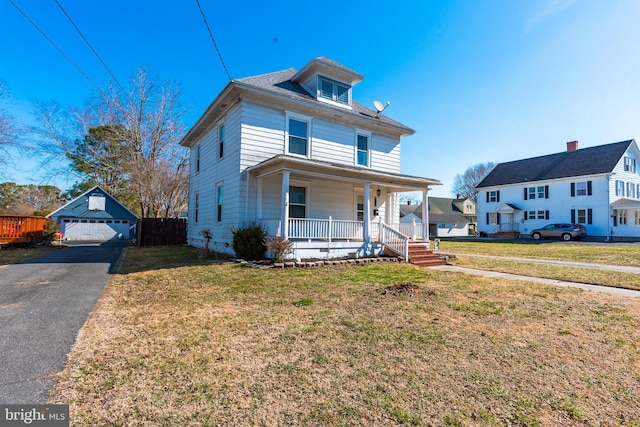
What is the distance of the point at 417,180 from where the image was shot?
41.0 ft

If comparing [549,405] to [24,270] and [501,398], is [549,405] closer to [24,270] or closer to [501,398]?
[501,398]

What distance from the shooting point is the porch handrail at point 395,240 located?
36.6 ft

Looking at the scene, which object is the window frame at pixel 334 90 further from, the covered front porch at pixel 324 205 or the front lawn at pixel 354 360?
the front lawn at pixel 354 360

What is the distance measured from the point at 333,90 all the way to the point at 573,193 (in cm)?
2735

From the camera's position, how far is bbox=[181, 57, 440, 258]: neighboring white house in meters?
10.6

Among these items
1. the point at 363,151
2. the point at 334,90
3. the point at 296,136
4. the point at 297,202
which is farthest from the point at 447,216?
the point at 296,136

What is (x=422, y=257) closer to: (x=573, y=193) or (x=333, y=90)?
(x=333, y=90)

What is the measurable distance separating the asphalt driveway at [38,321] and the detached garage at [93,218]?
18.2 meters

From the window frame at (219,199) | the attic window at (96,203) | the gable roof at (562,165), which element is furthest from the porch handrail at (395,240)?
the gable roof at (562,165)

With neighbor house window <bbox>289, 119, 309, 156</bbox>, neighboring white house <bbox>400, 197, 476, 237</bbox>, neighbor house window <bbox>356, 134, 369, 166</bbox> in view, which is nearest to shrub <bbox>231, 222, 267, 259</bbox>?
neighbor house window <bbox>289, 119, 309, 156</bbox>

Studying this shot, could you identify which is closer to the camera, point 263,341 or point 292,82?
point 263,341

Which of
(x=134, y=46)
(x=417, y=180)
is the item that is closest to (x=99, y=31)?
(x=134, y=46)

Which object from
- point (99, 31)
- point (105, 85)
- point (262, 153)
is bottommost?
point (262, 153)

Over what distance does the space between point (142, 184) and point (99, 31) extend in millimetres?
13690
